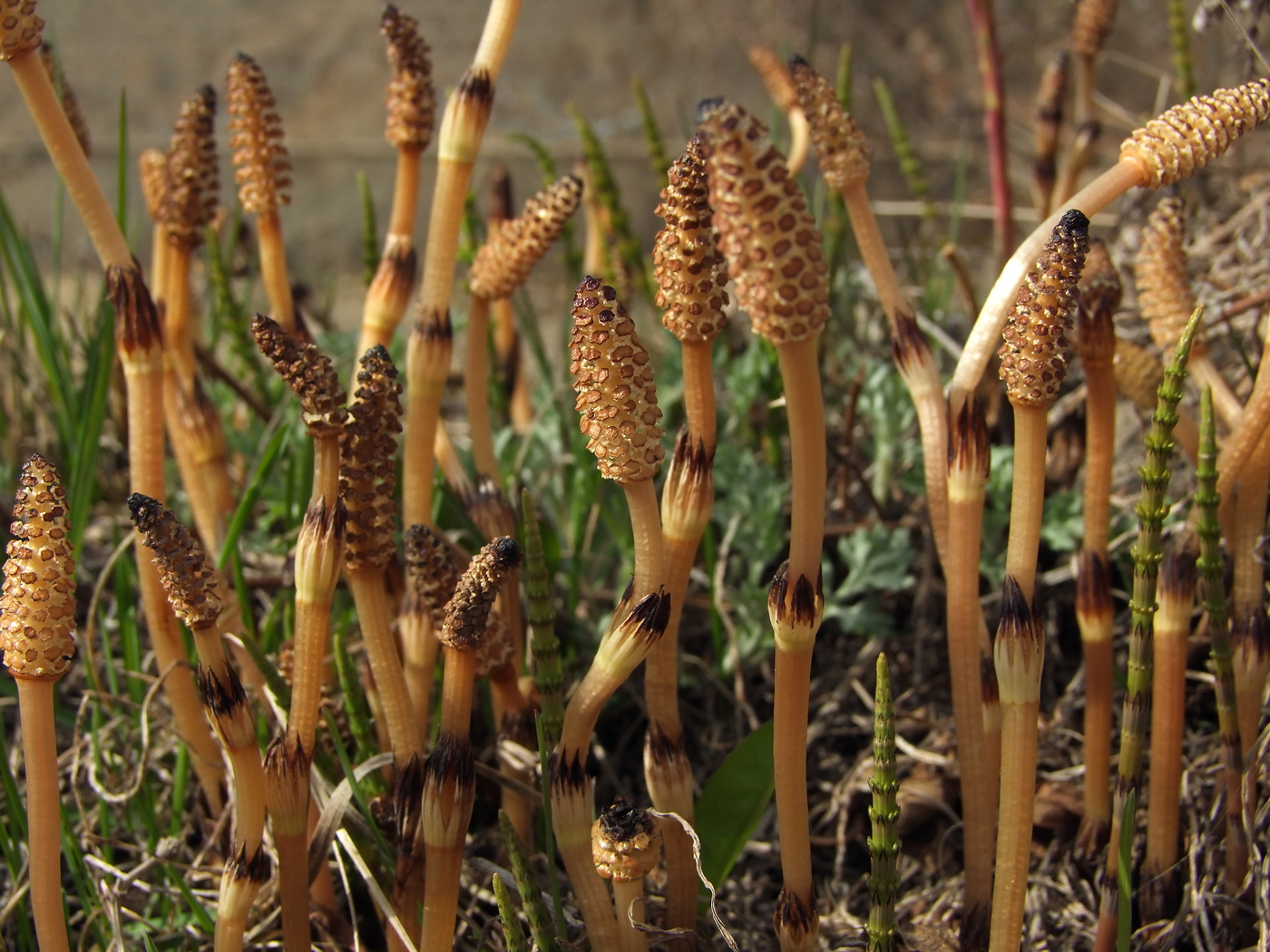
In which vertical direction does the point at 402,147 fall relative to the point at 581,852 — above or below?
above

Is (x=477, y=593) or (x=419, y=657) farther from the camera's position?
(x=419, y=657)

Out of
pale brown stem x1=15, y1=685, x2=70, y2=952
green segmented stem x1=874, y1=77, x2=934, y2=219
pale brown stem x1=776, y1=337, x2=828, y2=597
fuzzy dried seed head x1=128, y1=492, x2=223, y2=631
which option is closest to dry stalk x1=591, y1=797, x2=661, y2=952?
pale brown stem x1=776, y1=337, x2=828, y2=597

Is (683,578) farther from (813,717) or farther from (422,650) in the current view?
(813,717)

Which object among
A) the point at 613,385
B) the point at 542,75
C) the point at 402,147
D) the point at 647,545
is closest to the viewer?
the point at 613,385

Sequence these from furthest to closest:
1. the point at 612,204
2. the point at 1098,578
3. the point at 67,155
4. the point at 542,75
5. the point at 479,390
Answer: the point at 542,75 < the point at 612,204 < the point at 479,390 < the point at 1098,578 < the point at 67,155

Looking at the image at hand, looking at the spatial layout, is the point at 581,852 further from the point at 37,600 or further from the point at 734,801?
the point at 37,600

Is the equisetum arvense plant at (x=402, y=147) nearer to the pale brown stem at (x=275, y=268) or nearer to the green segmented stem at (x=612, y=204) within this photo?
the pale brown stem at (x=275, y=268)

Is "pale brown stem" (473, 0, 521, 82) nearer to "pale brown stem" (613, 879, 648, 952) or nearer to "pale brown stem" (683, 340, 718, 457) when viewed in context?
"pale brown stem" (683, 340, 718, 457)

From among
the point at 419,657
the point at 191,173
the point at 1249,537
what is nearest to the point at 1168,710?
the point at 1249,537
